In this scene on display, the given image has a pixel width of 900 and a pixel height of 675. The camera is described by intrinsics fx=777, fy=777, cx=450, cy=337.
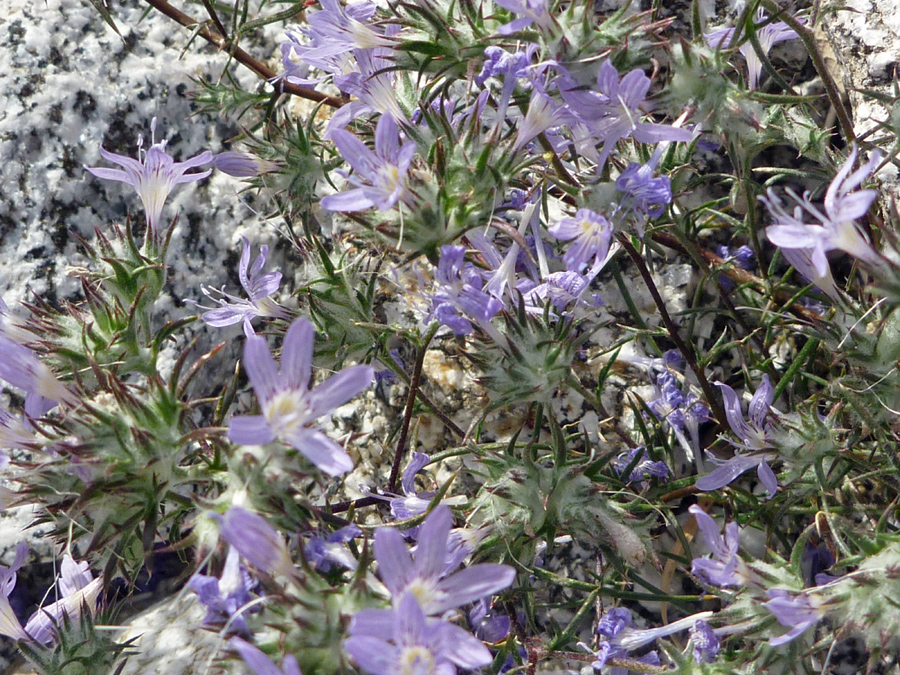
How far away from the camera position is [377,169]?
174cm

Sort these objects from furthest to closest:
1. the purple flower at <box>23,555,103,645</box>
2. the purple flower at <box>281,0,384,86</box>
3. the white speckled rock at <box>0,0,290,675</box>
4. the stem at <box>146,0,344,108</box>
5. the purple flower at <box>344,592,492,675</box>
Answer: the white speckled rock at <box>0,0,290,675</box> → the stem at <box>146,0,344,108</box> → the purple flower at <box>23,555,103,645</box> → the purple flower at <box>281,0,384,86</box> → the purple flower at <box>344,592,492,675</box>

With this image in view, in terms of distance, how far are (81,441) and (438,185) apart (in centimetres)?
98

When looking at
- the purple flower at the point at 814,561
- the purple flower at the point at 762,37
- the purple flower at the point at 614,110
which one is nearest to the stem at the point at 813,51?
the purple flower at the point at 762,37


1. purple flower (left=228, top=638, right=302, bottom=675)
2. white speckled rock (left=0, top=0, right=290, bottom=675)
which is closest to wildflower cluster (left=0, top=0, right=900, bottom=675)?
purple flower (left=228, top=638, right=302, bottom=675)

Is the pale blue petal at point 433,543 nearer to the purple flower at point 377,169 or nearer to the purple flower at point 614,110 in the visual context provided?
the purple flower at point 377,169

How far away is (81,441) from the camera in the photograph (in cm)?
170

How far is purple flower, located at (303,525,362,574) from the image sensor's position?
1677 millimetres

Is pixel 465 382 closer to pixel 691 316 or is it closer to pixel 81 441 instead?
pixel 691 316

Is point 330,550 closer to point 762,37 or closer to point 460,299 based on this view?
point 460,299

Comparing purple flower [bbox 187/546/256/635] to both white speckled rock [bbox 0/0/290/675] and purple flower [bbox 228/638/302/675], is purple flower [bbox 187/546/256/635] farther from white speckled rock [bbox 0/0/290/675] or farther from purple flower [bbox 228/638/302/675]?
white speckled rock [bbox 0/0/290/675]

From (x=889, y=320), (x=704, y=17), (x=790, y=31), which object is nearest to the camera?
(x=889, y=320)

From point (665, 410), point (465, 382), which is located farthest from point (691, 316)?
point (465, 382)

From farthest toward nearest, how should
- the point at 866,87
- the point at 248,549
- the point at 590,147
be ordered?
the point at 866,87 → the point at 590,147 → the point at 248,549

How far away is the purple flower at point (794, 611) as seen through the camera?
168 cm
